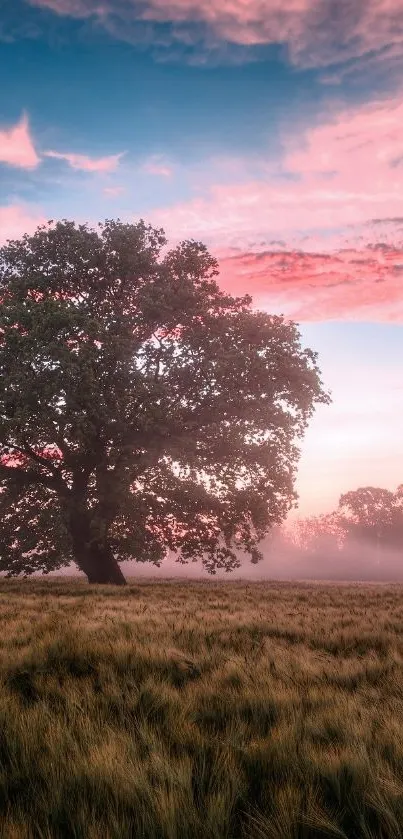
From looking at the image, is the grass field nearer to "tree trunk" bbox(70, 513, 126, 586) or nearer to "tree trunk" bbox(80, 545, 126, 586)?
"tree trunk" bbox(70, 513, 126, 586)

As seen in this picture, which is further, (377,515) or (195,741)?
(377,515)

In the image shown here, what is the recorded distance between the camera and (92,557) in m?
24.7

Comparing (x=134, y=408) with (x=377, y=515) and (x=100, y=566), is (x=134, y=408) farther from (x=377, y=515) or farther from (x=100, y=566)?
(x=377, y=515)

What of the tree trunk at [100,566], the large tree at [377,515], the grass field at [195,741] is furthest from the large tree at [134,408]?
the large tree at [377,515]

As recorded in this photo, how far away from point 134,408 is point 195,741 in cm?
1941

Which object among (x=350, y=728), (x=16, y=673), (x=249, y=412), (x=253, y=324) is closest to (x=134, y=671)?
(x=16, y=673)

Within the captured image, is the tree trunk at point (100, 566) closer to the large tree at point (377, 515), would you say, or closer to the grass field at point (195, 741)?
the grass field at point (195, 741)

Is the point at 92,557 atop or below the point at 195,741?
atop

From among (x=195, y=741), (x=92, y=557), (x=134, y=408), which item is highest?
(x=134, y=408)

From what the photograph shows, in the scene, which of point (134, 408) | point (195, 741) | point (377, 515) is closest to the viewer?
point (195, 741)

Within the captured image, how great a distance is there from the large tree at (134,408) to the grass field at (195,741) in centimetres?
1579

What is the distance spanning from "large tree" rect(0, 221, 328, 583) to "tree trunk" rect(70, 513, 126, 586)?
0.05 m

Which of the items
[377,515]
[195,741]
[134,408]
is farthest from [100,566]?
[377,515]

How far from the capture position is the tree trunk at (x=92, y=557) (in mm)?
24109
